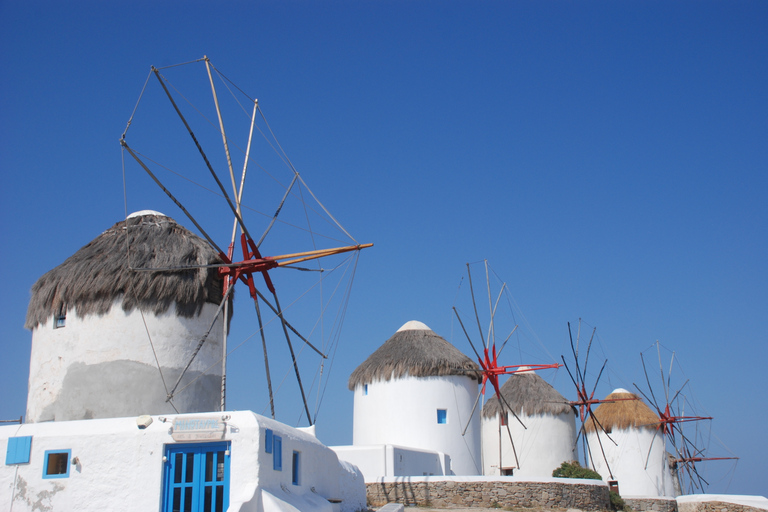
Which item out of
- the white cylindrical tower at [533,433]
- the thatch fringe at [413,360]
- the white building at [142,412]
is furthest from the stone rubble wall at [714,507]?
the white building at [142,412]

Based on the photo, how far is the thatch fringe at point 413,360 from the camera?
25.8 m

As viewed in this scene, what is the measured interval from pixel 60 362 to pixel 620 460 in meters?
28.0

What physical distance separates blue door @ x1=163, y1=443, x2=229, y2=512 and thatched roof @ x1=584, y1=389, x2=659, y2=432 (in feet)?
91.3

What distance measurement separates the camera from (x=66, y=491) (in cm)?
1134

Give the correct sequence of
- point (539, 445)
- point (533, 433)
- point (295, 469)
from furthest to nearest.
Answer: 1. point (533, 433)
2. point (539, 445)
3. point (295, 469)

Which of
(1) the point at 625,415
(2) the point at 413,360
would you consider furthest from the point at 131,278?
(1) the point at 625,415

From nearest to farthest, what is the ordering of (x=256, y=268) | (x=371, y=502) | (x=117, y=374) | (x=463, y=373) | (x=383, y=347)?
(x=117, y=374) < (x=256, y=268) < (x=371, y=502) < (x=463, y=373) < (x=383, y=347)

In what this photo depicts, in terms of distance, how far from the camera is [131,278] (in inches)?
587

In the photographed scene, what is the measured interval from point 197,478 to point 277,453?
56.2 inches

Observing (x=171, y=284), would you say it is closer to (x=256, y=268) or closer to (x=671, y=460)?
(x=256, y=268)

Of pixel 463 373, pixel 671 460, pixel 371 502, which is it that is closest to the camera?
pixel 371 502

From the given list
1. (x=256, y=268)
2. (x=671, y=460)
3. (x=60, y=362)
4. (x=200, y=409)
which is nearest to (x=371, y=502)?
(x=200, y=409)

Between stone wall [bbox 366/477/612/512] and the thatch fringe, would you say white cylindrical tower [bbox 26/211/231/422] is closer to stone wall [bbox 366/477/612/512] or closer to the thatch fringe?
stone wall [bbox 366/477/612/512]

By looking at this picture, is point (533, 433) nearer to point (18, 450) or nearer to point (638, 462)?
point (638, 462)
